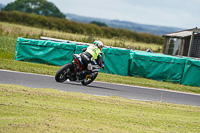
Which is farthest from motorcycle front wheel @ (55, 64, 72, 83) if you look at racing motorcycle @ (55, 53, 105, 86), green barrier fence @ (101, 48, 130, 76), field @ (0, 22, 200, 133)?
green barrier fence @ (101, 48, 130, 76)

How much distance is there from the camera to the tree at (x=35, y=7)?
359 ft

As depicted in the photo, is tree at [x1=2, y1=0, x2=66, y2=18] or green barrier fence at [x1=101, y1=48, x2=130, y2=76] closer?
green barrier fence at [x1=101, y1=48, x2=130, y2=76]

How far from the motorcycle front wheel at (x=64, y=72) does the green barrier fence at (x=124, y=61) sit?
6.56 metres

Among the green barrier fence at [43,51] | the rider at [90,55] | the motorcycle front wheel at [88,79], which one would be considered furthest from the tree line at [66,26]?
the rider at [90,55]

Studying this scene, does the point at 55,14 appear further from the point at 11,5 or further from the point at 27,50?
the point at 27,50

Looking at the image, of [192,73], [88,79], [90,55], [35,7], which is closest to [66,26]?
[192,73]

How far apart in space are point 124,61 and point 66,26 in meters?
36.8

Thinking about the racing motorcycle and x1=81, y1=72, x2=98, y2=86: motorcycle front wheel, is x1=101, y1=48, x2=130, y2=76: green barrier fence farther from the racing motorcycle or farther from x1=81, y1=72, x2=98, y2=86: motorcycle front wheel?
the racing motorcycle

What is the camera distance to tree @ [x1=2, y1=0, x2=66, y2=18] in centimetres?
10944

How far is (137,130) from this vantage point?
6.02 m

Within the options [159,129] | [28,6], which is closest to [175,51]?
[159,129]

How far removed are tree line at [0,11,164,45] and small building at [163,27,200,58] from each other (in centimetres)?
1700

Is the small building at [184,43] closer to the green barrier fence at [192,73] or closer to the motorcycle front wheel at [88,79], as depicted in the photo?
the green barrier fence at [192,73]

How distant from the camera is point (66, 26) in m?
53.0
